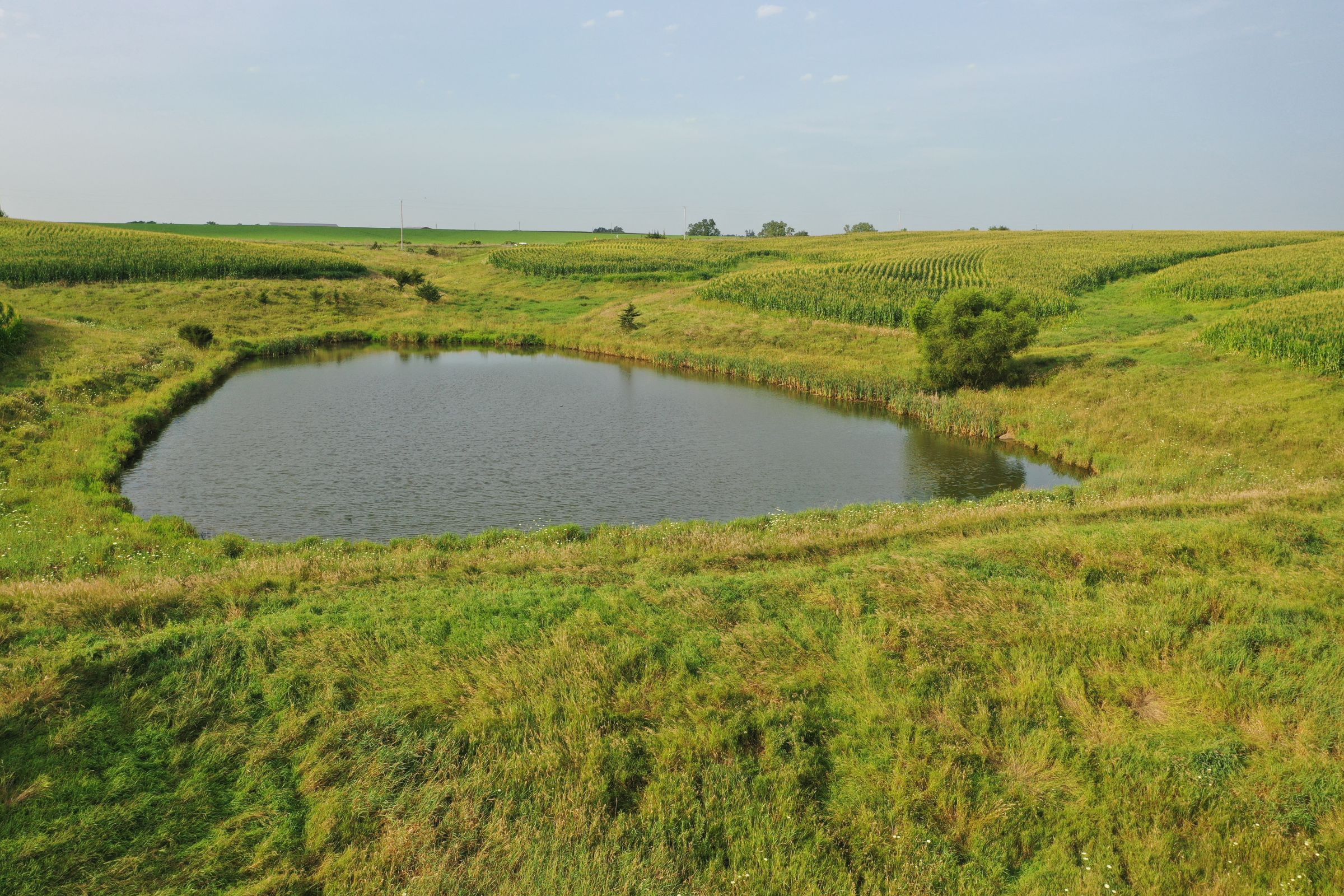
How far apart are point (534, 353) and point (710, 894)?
150ft

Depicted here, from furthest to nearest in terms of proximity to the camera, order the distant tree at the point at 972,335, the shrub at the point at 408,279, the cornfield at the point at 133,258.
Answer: the shrub at the point at 408,279, the cornfield at the point at 133,258, the distant tree at the point at 972,335

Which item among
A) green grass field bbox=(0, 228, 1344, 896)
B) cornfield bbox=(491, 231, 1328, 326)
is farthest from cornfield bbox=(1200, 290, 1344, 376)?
cornfield bbox=(491, 231, 1328, 326)

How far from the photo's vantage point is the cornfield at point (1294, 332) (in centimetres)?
2514

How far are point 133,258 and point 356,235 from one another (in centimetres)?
9911

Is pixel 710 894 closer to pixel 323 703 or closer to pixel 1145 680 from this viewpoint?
pixel 323 703

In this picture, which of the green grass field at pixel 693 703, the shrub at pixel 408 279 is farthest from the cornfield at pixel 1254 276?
the shrub at pixel 408 279

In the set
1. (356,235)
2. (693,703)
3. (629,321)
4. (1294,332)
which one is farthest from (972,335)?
(356,235)

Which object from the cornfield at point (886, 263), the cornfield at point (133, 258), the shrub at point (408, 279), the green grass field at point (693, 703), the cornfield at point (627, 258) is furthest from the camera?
the cornfield at point (627, 258)

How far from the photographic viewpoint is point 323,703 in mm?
8133

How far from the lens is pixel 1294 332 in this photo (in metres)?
27.7

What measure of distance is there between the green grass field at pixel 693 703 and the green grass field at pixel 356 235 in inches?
4566

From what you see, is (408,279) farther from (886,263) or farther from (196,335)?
(886,263)

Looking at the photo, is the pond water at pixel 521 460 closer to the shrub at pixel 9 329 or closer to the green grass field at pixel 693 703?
the green grass field at pixel 693 703

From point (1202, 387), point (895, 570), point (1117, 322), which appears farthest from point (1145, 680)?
point (1117, 322)
